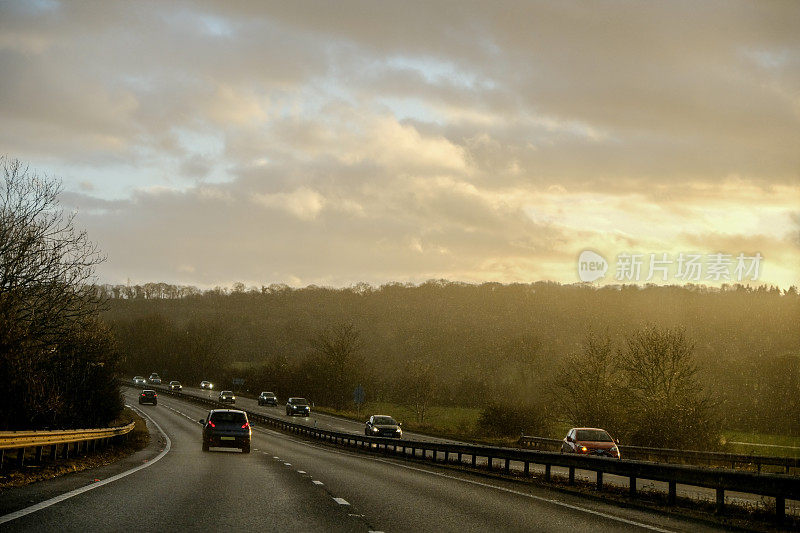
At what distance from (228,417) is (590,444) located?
14.0m

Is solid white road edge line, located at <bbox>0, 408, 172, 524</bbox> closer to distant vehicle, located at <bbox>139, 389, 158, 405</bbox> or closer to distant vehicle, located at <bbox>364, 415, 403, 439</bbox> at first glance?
distant vehicle, located at <bbox>364, 415, 403, 439</bbox>

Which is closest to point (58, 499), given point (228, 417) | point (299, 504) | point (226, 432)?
point (299, 504)

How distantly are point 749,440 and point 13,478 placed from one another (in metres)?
57.9

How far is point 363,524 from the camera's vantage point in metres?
11.3

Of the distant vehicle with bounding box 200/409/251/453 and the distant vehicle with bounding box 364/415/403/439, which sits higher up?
the distant vehicle with bounding box 200/409/251/453

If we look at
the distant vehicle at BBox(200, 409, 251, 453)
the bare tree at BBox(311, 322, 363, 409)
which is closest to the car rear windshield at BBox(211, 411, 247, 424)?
the distant vehicle at BBox(200, 409, 251, 453)

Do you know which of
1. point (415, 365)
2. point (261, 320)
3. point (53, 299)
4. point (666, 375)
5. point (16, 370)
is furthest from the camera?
point (261, 320)

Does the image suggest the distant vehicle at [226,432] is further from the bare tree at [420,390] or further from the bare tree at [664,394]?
the bare tree at [420,390]

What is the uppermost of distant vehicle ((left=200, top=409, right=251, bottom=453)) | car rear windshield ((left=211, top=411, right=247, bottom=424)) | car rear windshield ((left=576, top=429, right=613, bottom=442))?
car rear windshield ((left=576, top=429, right=613, bottom=442))

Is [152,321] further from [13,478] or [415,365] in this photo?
[13,478]

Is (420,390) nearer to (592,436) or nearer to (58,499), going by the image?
(592,436)

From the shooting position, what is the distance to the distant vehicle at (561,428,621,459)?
28.9m

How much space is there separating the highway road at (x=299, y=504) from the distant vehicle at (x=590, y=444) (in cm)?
815

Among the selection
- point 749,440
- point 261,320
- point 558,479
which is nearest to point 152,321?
point 261,320
